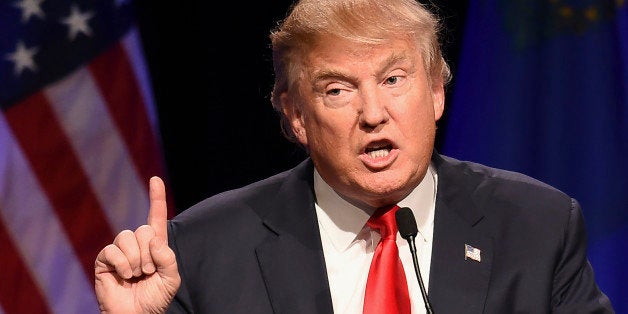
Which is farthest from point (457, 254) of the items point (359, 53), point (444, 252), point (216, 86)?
point (216, 86)

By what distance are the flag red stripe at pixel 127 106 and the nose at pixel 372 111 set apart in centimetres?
136

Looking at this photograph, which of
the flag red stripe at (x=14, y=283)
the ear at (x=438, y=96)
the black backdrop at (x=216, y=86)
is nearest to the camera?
the ear at (x=438, y=96)

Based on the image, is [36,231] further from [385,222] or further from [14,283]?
[385,222]

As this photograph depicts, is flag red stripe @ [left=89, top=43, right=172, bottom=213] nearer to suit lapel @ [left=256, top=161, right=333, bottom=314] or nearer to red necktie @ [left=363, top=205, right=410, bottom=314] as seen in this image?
suit lapel @ [left=256, top=161, right=333, bottom=314]

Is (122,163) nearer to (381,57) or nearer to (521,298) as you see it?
(381,57)

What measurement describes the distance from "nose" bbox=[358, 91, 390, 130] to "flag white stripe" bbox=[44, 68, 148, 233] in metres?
1.35

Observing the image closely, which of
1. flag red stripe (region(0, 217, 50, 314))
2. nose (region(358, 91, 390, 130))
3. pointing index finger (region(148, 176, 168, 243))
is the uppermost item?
nose (region(358, 91, 390, 130))

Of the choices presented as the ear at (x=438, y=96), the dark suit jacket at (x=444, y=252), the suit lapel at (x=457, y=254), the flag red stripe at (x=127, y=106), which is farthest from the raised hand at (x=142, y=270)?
the flag red stripe at (x=127, y=106)

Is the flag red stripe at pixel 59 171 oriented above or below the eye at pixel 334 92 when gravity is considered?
below

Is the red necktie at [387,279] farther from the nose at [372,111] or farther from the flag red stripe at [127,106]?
the flag red stripe at [127,106]

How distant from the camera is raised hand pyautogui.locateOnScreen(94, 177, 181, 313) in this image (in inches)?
71.7

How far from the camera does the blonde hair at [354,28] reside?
2.09m

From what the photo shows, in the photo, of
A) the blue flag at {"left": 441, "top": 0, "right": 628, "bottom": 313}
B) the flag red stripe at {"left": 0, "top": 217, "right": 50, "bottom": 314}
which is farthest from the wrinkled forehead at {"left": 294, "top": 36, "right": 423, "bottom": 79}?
the flag red stripe at {"left": 0, "top": 217, "right": 50, "bottom": 314}

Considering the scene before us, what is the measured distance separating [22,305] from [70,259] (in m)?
0.21
